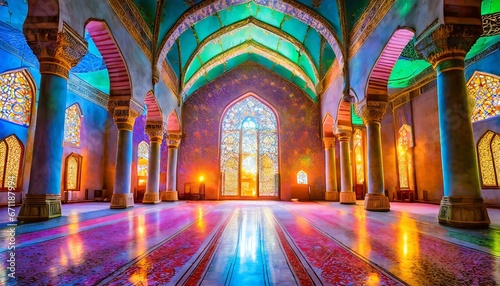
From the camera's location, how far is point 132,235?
12.4 ft

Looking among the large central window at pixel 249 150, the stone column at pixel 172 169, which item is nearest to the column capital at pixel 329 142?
the large central window at pixel 249 150

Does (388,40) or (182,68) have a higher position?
(182,68)

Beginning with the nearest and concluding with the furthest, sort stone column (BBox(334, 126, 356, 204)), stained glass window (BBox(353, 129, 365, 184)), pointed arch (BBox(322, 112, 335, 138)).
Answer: stone column (BBox(334, 126, 356, 204)), pointed arch (BBox(322, 112, 335, 138)), stained glass window (BBox(353, 129, 365, 184))

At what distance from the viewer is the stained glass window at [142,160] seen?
47.9 feet

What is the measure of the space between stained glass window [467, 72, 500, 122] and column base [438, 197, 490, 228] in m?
6.97

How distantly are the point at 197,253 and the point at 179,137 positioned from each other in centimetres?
1140

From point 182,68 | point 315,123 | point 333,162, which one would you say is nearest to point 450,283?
point 333,162

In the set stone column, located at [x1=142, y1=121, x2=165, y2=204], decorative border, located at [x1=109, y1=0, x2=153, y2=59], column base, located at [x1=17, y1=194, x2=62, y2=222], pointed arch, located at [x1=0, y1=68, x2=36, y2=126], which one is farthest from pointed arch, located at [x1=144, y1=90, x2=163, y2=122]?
column base, located at [x1=17, y1=194, x2=62, y2=222]

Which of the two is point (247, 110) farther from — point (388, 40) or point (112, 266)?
point (112, 266)

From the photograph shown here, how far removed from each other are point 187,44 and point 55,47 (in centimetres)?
691

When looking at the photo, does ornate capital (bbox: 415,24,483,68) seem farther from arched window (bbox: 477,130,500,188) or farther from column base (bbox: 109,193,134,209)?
column base (bbox: 109,193,134,209)

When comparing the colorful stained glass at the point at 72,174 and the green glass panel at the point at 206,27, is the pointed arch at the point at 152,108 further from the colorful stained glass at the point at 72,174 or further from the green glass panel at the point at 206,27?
the colorful stained glass at the point at 72,174

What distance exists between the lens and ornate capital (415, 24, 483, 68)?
15.7ft

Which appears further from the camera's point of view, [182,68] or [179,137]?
[179,137]
